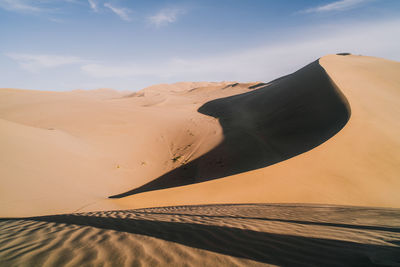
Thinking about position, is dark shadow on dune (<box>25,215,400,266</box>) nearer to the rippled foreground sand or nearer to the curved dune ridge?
the rippled foreground sand

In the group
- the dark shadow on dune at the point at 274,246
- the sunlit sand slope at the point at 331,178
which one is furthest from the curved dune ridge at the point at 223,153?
the dark shadow on dune at the point at 274,246

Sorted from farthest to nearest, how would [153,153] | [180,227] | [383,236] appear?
[153,153] → [180,227] → [383,236]

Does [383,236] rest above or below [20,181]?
below

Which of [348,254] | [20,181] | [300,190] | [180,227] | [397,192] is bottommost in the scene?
[397,192]

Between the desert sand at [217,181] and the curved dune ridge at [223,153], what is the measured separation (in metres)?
0.05

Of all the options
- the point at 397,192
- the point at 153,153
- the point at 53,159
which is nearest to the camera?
the point at 397,192

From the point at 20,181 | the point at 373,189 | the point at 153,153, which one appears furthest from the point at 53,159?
the point at 373,189

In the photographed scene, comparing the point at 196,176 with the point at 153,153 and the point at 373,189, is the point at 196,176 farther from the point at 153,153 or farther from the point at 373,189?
the point at 373,189

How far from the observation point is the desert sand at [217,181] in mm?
1889

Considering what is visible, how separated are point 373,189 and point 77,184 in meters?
9.00

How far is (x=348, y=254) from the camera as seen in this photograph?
5.80ft

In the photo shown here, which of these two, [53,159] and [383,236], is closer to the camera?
[383,236]

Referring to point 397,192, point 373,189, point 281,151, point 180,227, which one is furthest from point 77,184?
point 397,192

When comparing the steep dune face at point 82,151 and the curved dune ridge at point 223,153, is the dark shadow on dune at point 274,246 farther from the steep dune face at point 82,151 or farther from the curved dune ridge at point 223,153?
the steep dune face at point 82,151
